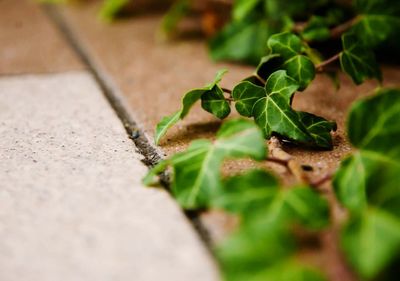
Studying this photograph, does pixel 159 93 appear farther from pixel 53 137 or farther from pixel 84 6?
pixel 84 6

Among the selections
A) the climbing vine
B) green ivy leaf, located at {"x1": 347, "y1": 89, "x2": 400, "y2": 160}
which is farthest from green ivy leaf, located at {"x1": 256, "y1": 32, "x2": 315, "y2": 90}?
green ivy leaf, located at {"x1": 347, "y1": 89, "x2": 400, "y2": 160}

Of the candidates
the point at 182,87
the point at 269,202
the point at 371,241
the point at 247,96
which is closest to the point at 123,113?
the point at 182,87

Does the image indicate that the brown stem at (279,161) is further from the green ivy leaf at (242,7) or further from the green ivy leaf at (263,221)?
the green ivy leaf at (242,7)

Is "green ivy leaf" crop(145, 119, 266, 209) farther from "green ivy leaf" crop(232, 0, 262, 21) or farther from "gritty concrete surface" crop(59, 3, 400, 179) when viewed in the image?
"green ivy leaf" crop(232, 0, 262, 21)

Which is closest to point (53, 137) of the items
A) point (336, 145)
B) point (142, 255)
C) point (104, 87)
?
point (104, 87)

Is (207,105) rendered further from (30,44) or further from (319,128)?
(30,44)
